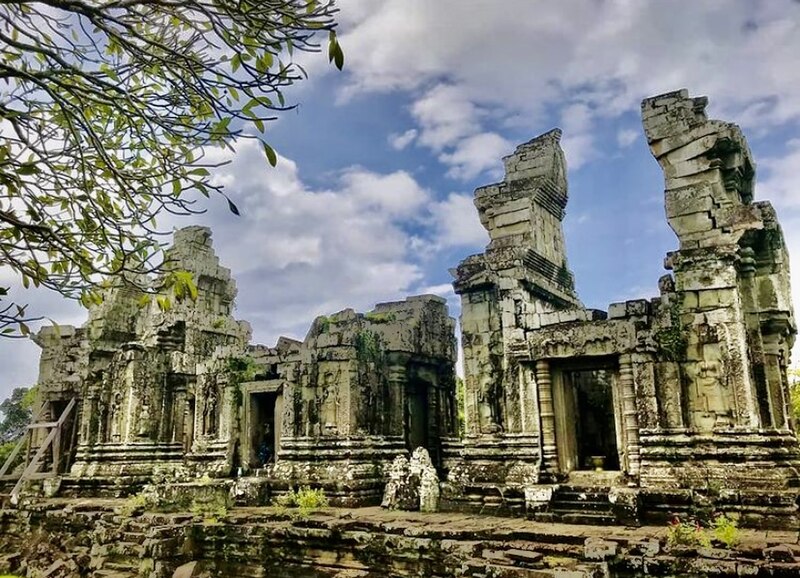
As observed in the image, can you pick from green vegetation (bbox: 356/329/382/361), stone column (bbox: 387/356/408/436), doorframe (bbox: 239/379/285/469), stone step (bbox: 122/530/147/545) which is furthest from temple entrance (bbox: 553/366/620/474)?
stone step (bbox: 122/530/147/545)

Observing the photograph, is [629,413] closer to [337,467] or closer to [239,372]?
[337,467]

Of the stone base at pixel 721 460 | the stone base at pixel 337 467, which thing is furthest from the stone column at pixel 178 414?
the stone base at pixel 721 460

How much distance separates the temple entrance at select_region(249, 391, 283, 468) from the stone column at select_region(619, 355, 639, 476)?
841cm

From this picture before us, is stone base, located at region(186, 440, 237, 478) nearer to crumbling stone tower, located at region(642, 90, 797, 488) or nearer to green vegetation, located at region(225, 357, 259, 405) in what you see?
green vegetation, located at region(225, 357, 259, 405)

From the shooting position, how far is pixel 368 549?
Result: 9.35 m

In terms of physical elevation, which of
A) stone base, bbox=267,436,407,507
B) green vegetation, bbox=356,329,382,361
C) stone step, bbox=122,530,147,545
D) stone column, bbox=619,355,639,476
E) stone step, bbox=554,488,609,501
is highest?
green vegetation, bbox=356,329,382,361

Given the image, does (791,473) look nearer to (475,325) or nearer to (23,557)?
(475,325)

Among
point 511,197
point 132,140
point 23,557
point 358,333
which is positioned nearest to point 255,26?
point 132,140

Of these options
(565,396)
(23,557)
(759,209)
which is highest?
(759,209)

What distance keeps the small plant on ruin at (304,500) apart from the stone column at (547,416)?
4.52m

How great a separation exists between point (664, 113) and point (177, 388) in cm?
1477

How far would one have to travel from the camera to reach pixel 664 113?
11.8m

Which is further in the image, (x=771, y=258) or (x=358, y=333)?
(x=358, y=333)

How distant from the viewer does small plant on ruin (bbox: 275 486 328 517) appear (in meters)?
12.9
